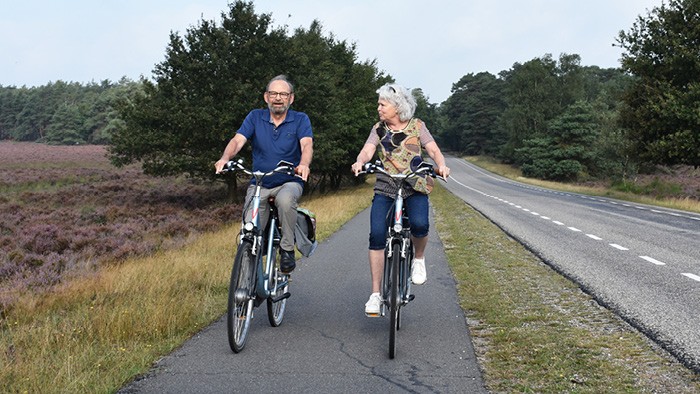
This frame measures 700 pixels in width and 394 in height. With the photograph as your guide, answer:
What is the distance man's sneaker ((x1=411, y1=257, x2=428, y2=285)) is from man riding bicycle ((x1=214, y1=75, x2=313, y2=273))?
1.06 m

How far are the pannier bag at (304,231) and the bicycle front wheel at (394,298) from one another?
35.7 inches

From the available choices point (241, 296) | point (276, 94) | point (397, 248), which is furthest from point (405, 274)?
point (276, 94)

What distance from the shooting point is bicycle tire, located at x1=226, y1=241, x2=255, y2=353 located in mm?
4066

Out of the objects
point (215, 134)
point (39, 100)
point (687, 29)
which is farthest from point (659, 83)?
point (39, 100)

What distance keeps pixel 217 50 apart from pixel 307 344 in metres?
21.9

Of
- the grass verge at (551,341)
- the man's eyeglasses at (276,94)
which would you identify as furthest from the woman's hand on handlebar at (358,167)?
the grass verge at (551,341)

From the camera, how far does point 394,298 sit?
13.9 feet

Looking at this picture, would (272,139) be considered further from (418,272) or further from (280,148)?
(418,272)

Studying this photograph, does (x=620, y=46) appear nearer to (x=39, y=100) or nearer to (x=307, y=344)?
(x=307, y=344)

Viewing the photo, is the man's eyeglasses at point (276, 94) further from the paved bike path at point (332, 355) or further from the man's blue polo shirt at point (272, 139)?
the paved bike path at point (332, 355)

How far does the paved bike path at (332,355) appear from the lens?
354 centimetres

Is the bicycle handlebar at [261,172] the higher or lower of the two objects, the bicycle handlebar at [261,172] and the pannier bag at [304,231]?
the higher

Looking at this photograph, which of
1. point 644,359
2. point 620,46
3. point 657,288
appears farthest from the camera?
point 620,46

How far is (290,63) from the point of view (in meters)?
25.8
